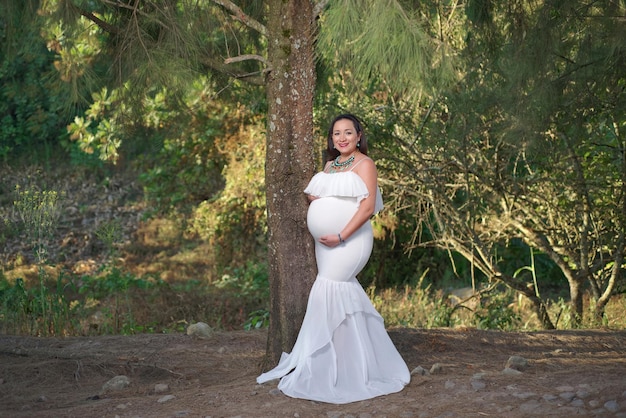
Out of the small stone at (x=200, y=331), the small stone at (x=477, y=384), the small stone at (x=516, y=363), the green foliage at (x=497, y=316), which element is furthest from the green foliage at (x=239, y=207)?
the small stone at (x=477, y=384)

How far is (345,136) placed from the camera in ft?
14.2

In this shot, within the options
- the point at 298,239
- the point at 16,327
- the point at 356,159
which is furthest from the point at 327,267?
the point at 16,327

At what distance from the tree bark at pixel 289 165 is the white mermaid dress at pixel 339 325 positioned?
0.17 m

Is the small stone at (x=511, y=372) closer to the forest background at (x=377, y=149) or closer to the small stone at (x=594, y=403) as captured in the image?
the small stone at (x=594, y=403)

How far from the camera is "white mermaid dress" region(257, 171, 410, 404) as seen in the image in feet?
13.7

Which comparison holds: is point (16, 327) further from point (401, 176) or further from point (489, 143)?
point (489, 143)

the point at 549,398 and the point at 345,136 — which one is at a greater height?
the point at 345,136

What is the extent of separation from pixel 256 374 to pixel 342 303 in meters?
0.84

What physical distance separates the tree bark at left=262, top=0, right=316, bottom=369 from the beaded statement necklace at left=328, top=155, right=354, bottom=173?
0.62 ft

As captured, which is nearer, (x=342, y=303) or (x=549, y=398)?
(x=549, y=398)

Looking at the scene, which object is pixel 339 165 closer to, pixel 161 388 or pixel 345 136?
pixel 345 136

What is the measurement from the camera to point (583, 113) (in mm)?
6387

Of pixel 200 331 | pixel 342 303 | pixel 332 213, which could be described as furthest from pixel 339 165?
pixel 200 331

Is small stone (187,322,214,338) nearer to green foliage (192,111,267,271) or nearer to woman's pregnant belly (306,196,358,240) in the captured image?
woman's pregnant belly (306,196,358,240)
